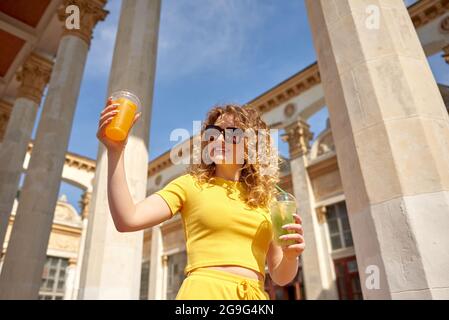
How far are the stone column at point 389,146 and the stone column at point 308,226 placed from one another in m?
11.9

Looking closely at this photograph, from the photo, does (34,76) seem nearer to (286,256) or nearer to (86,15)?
(86,15)

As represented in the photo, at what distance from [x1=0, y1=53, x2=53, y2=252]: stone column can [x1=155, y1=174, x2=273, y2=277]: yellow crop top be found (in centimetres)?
927

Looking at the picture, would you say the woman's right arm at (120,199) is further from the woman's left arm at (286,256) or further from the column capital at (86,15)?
the column capital at (86,15)

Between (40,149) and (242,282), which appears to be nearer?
(242,282)

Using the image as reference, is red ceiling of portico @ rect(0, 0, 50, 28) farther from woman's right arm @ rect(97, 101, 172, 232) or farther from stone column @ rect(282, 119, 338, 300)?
woman's right arm @ rect(97, 101, 172, 232)

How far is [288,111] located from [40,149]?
1312 centimetres

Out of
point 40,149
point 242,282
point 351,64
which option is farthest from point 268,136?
point 40,149

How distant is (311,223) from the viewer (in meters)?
14.7

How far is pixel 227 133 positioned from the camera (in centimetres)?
162

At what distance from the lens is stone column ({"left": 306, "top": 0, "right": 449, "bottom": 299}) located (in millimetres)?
2320

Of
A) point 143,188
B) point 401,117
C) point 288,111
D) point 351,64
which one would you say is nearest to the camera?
point 401,117

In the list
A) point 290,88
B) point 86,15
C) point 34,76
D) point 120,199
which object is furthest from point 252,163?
point 290,88

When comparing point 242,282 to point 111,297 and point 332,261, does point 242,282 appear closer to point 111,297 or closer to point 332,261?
point 111,297

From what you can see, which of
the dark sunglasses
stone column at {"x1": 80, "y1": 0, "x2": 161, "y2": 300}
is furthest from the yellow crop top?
stone column at {"x1": 80, "y1": 0, "x2": 161, "y2": 300}
